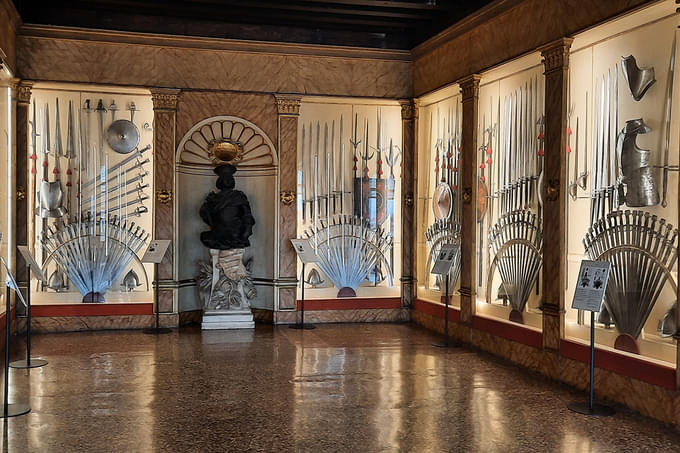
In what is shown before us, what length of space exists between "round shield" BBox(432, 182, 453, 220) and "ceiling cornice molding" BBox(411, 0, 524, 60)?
191 centimetres

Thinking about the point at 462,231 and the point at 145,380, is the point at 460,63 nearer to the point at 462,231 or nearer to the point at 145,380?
the point at 462,231

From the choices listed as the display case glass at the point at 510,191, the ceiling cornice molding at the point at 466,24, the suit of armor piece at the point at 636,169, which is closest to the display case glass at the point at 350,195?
the ceiling cornice molding at the point at 466,24

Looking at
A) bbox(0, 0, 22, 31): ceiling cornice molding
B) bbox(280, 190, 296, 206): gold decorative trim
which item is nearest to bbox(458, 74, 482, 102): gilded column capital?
bbox(280, 190, 296, 206): gold decorative trim

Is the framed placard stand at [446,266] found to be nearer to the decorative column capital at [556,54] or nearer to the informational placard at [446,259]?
the informational placard at [446,259]

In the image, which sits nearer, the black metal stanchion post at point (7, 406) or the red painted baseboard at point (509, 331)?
the black metal stanchion post at point (7, 406)

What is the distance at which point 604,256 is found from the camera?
6.37 metres

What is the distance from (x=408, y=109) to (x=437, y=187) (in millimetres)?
1408

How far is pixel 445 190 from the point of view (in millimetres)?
9609

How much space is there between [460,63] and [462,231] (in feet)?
6.94

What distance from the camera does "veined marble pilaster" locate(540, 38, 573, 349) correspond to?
271 inches

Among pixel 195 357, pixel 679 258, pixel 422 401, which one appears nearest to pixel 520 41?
pixel 679 258

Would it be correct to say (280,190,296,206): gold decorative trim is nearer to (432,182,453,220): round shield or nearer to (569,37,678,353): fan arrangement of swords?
(432,182,453,220): round shield

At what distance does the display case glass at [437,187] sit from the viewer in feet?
30.6

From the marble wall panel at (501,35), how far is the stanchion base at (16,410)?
575 cm
